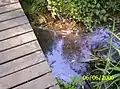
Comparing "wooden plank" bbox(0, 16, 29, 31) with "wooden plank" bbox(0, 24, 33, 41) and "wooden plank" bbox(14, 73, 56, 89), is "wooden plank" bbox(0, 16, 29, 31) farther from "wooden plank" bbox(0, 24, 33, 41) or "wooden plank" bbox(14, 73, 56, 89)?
"wooden plank" bbox(14, 73, 56, 89)

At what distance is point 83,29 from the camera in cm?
469

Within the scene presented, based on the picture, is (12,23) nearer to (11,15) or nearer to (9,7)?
(11,15)

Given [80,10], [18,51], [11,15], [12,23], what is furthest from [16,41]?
[80,10]

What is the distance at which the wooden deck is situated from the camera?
8.28 ft

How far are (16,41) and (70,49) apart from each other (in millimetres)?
1648

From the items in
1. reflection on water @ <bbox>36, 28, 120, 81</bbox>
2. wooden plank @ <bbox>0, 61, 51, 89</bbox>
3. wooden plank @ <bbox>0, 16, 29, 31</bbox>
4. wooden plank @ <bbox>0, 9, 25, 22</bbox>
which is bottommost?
reflection on water @ <bbox>36, 28, 120, 81</bbox>

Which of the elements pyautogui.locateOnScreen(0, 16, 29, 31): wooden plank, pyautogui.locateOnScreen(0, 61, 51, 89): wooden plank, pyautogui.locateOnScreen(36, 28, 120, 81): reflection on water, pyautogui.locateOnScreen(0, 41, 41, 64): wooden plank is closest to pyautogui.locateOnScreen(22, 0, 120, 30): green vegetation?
pyautogui.locateOnScreen(36, 28, 120, 81): reflection on water

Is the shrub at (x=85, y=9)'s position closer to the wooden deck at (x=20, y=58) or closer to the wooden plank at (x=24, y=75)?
the wooden deck at (x=20, y=58)

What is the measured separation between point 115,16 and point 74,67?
1465mm

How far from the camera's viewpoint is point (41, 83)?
254 centimetres

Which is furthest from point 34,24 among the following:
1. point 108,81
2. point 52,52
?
point 108,81

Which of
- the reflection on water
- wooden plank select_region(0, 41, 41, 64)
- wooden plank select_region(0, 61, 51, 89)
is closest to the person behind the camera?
wooden plank select_region(0, 61, 51, 89)

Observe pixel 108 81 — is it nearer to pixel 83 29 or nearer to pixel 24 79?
pixel 24 79

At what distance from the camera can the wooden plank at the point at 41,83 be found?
98.5 inches
